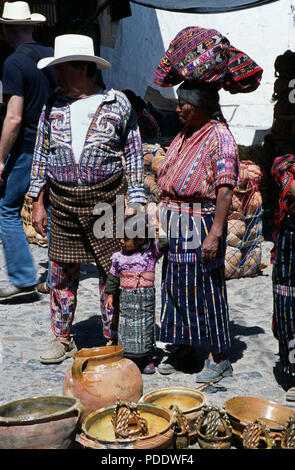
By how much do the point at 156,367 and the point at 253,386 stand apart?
722mm

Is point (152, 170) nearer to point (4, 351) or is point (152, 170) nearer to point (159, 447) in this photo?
point (4, 351)

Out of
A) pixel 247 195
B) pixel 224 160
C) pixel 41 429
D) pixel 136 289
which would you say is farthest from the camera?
pixel 247 195

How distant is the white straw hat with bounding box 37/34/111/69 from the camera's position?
13.7 feet

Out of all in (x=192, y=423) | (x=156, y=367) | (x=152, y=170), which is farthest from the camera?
(x=152, y=170)

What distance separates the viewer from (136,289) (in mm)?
4340

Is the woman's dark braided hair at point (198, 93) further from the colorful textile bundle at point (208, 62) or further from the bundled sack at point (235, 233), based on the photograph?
the bundled sack at point (235, 233)

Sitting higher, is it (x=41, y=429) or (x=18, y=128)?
(x=18, y=128)

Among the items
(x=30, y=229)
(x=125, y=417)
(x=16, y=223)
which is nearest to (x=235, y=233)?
(x=16, y=223)

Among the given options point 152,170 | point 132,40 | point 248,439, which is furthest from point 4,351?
point 132,40

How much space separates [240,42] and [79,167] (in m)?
11.6

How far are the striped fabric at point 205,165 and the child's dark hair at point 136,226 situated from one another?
278 millimetres

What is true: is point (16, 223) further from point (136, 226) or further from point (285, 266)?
point (285, 266)

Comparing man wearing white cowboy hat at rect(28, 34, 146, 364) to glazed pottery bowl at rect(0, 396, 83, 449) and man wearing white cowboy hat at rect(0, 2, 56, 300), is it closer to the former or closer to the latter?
man wearing white cowboy hat at rect(0, 2, 56, 300)

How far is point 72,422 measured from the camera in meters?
3.08
